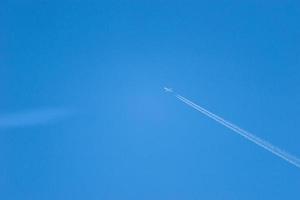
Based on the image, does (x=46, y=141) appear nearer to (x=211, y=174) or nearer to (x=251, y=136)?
(x=211, y=174)

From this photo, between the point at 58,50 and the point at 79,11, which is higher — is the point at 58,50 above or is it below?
below

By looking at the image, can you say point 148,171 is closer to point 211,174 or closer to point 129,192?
point 129,192

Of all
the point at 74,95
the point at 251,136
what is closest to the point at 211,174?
the point at 251,136

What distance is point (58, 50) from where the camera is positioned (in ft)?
7.47

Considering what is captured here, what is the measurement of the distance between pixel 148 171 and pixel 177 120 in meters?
0.33

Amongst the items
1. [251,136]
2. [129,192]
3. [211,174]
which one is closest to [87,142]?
[129,192]

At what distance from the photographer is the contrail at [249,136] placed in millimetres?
2160

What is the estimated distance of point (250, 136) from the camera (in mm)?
2188

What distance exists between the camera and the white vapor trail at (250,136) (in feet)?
7.09

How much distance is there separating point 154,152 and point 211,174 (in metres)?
0.34

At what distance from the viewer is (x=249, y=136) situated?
2188mm

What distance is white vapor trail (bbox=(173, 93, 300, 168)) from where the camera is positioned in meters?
2.16

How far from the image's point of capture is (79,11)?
229cm

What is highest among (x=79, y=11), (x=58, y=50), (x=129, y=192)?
(x=79, y=11)
